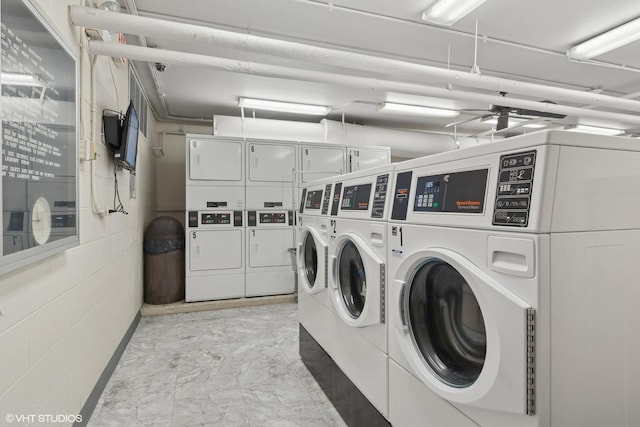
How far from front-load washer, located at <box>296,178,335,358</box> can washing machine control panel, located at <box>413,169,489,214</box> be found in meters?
0.95

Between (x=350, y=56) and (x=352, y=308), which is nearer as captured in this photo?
(x=352, y=308)

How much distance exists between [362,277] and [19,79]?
→ 1.73m

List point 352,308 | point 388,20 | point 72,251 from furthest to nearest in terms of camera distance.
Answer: point 388,20 → point 352,308 → point 72,251

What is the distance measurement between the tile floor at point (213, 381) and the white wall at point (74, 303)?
0.25 meters

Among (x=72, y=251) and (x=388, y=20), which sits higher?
(x=388, y=20)

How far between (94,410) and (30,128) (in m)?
1.85

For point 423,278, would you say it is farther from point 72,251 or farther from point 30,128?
point 72,251

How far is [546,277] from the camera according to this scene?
35.3 inches

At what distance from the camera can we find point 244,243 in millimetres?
4508

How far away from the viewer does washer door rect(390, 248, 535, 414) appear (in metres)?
0.93

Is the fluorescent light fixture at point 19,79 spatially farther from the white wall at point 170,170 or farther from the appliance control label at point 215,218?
the white wall at point 170,170

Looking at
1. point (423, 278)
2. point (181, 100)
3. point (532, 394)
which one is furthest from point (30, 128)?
point (181, 100)

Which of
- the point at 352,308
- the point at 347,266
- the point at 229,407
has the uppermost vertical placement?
the point at 347,266

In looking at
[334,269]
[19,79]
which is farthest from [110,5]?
[334,269]
